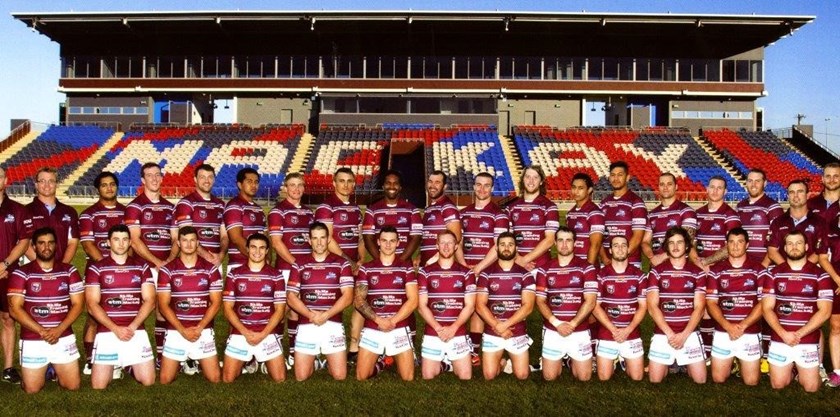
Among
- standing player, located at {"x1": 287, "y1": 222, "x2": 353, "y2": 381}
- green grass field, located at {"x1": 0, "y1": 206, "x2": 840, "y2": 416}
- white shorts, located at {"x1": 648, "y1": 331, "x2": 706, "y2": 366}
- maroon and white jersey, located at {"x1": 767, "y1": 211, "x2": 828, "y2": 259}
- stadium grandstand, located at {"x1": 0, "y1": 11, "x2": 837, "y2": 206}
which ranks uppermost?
stadium grandstand, located at {"x1": 0, "y1": 11, "x2": 837, "y2": 206}

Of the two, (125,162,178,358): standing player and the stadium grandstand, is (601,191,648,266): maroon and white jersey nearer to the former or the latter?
(125,162,178,358): standing player

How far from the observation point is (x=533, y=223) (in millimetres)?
8602

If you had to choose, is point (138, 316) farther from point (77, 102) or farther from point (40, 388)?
point (77, 102)

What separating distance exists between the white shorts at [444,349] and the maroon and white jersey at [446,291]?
0.29ft

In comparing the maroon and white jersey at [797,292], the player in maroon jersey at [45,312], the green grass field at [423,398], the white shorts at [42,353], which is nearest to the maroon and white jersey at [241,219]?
the green grass field at [423,398]

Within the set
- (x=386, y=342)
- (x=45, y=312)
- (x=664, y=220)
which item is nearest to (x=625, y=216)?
(x=664, y=220)

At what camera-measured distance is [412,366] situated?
24.5 feet

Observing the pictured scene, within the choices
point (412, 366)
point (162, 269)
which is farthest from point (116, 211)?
point (412, 366)

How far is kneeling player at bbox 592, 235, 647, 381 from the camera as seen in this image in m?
7.50

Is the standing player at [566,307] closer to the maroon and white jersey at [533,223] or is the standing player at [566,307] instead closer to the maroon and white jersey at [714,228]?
the maroon and white jersey at [533,223]

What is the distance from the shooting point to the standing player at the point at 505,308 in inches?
296

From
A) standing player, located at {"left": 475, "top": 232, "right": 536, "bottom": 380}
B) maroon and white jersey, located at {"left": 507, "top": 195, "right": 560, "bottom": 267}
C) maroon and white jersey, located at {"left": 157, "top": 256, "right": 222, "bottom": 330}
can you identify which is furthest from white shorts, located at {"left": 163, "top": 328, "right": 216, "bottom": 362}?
maroon and white jersey, located at {"left": 507, "top": 195, "right": 560, "bottom": 267}

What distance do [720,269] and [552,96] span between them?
103ft

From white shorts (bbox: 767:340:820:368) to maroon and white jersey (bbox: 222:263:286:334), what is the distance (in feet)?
16.0
